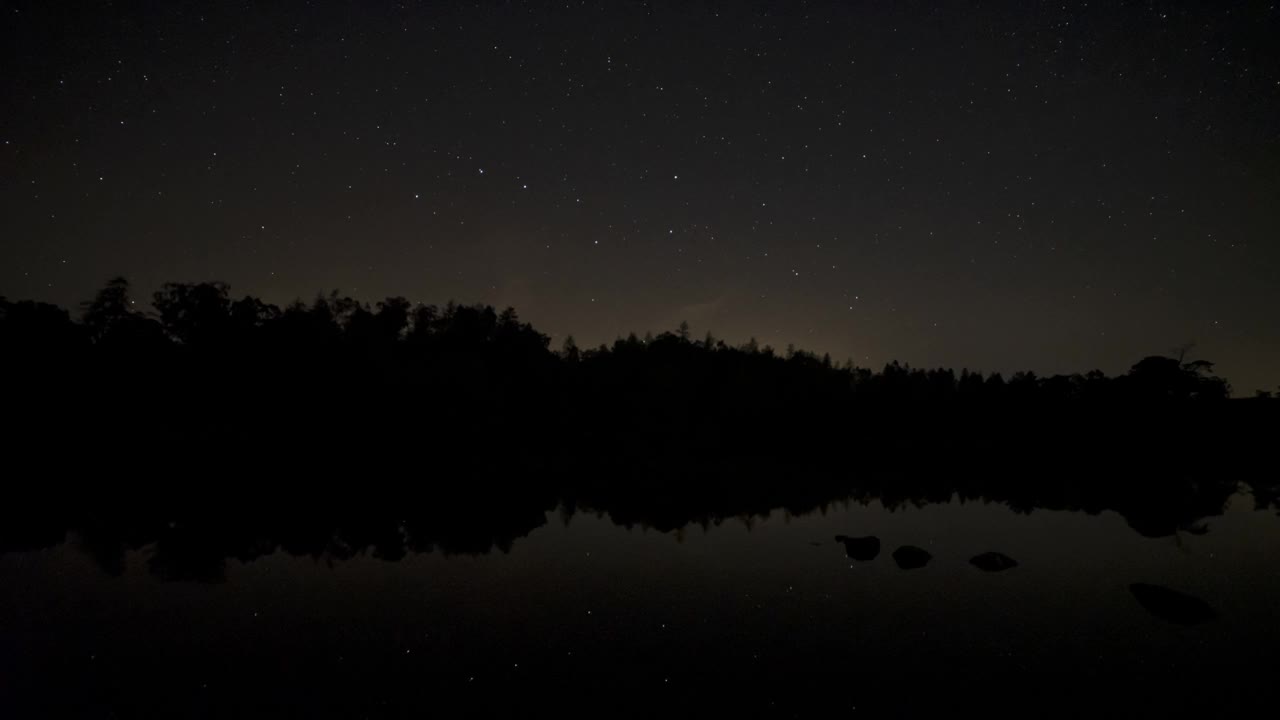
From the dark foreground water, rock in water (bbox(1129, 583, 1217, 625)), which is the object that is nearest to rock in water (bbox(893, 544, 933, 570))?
the dark foreground water

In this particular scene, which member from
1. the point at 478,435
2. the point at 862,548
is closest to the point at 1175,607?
the point at 862,548

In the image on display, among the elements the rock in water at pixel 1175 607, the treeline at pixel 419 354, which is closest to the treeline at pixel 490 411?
the treeline at pixel 419 354

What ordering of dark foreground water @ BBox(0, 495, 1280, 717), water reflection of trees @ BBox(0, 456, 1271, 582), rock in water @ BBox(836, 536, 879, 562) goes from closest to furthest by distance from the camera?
1. dark foreground water @ BBox(0, 495, 1280, 717)
2. rock in water @ BBox(836, 536, 879, 562)
3. water reflection of trees @ BBox(0, 456, 1271, 582)

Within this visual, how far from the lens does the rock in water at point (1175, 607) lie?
1447cm

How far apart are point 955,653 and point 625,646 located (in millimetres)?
6739

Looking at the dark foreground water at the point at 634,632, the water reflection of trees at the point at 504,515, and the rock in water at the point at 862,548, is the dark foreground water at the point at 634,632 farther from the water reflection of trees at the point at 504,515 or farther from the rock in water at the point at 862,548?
the water reflection of trees at the point at 504,515

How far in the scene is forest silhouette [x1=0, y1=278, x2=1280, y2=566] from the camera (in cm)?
2736

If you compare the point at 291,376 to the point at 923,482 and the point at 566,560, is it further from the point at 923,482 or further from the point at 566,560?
the point at 923,482

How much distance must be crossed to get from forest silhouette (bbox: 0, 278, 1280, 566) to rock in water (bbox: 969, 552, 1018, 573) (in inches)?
403

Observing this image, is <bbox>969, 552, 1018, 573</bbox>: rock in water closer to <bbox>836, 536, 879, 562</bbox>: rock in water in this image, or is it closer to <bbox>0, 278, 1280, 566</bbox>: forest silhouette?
<bbox>836, 536, 879, 562</bbox>: rock in water

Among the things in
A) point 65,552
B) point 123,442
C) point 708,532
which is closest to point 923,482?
point 708,532

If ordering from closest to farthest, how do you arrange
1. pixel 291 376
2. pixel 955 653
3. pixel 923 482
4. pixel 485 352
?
pixel 955 653 → pixel 923 482 → pixel 291 376 → pixel 485 352

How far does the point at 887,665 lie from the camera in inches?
455

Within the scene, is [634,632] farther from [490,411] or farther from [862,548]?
[490,411]
